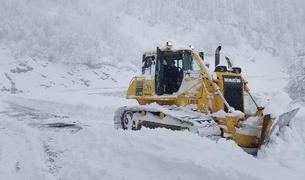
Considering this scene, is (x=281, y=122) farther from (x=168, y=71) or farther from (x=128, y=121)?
(x=128, y=121)

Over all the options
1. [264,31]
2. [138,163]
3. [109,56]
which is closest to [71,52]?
[109,56]

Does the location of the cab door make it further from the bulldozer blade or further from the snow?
the bulldozer blade

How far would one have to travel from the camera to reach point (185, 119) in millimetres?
9594

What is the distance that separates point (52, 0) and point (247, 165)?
78.4 metres

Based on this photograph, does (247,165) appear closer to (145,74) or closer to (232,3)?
(145,74)

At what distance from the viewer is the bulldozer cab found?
1162 centimetres

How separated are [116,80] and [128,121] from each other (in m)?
46.2

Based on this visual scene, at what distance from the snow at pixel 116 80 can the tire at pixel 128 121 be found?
1.07m

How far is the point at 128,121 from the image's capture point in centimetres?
1228

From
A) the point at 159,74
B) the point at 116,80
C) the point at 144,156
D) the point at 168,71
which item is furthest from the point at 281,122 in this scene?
the point at 116,80

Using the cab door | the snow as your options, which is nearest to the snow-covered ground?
the snow

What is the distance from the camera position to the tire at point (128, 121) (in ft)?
39.6

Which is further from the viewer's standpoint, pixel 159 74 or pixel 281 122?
pixel 159 74

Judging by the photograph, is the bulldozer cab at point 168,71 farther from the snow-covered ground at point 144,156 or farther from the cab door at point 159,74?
the snow-covered ground at point 144,156
